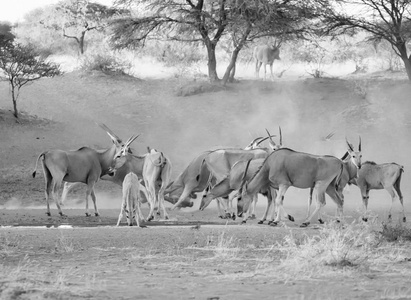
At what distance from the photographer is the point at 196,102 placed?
35531 mm

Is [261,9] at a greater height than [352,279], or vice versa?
[261,9]

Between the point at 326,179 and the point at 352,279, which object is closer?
the point at 352,279

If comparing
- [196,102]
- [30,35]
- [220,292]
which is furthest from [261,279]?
[30,35]

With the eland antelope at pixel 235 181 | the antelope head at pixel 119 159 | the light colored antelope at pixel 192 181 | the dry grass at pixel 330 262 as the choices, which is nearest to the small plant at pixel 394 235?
the dry grass at pixel 330 262

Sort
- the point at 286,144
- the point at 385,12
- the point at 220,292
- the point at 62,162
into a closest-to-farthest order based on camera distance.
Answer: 1. the point at 220,292
2. the point at 62,162
3. the point at 286,144
4. the point at 385,12

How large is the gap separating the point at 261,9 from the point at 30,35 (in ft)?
56.0

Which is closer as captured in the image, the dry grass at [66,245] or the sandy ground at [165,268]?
the sandy ground at [165,268]

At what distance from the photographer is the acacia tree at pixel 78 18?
43.7 meters

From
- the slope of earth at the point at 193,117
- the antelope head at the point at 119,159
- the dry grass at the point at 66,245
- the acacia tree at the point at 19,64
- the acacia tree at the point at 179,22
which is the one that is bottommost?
the dry grass at the point at 66,245

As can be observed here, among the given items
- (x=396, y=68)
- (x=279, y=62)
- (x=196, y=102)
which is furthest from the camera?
(x=279, y=62)

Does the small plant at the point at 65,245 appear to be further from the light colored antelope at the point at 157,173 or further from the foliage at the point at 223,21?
the foliage at the point at 223,21

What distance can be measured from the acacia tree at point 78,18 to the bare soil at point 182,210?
19.5 ft

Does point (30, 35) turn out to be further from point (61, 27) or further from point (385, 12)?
point (385, 12)

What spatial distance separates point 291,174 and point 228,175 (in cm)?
200
